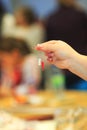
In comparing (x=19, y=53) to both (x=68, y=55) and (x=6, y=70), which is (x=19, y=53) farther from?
(x=68, y=55)

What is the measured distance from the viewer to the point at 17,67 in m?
2.55

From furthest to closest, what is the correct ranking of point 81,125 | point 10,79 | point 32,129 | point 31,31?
point 31,31, point 10,79, point 32,129, point 81,125

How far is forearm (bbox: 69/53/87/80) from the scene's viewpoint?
0.86 metres

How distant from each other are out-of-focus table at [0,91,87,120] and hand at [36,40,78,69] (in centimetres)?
61

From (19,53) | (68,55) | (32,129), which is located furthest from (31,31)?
(68,55)

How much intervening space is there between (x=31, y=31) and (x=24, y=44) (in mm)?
1085

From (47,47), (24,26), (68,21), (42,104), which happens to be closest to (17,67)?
(68,21)

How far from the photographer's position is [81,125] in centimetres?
116

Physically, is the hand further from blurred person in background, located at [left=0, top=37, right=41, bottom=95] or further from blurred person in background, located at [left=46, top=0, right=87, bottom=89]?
blurred person in background, located at [left=0, top=37, right=41, bottom=95]

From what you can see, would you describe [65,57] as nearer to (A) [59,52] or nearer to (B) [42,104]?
(A) [59,52]

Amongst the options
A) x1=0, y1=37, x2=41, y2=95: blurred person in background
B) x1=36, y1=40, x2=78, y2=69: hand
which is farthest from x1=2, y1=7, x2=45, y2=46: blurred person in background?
x1=36, y1=40, x2=78, y2=69: hand

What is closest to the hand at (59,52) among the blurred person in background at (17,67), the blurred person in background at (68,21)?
the blurred person in background at (68,21)

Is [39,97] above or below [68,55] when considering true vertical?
below

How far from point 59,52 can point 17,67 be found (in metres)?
1.66
